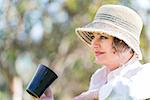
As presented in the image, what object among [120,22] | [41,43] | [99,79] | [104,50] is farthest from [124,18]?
[41,43]

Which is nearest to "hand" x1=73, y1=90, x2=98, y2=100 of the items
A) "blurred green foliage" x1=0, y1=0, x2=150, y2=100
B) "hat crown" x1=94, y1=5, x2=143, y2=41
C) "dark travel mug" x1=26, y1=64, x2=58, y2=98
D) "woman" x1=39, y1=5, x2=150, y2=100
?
"woman" x1=39, y1=5, x2=150, y2=100

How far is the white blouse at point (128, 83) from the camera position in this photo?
1.45 m

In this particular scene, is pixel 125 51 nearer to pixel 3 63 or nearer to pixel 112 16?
pixel 112 16

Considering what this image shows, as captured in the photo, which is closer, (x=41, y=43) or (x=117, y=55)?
(x=117, y=55)

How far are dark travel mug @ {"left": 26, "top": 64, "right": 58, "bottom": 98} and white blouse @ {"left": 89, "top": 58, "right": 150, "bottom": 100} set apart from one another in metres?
0.16

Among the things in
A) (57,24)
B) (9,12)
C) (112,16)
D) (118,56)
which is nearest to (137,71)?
(118,56)

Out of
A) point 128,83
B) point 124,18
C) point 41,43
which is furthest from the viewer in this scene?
point 41,43

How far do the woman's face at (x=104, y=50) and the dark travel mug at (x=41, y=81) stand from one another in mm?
162

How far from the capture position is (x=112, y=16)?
1587 mm

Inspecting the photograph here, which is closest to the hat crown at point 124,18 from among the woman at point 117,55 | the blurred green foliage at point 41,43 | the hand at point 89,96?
the woman at point 117,55

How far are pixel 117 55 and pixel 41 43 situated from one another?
7.91 metres

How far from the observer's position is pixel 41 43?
30.9ft

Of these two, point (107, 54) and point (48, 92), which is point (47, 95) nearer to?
point (48, 92)

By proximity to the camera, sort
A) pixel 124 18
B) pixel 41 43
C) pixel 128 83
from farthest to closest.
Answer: pixel 41 43 → pixel 124 18 → pixel 128 83
